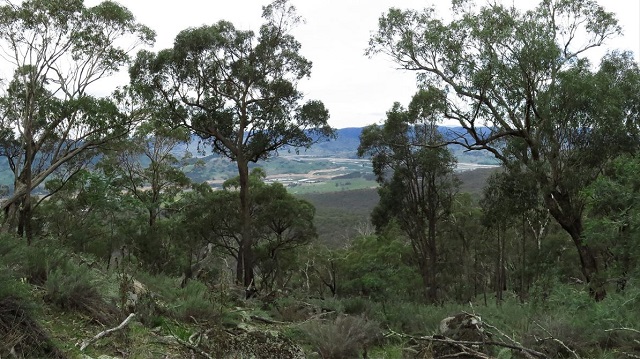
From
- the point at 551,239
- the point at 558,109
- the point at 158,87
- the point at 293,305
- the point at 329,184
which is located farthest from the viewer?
the point at 329,184

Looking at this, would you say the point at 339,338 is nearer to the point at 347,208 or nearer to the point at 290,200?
the point at 290,200

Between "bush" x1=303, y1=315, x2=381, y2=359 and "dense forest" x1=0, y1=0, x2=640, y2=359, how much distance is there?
0.03 m

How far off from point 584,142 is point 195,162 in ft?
74.0

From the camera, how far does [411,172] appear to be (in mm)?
24281

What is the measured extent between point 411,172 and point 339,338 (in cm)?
1822

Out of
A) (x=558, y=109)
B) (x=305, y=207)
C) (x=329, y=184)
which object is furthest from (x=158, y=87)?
(x=329, y=184)

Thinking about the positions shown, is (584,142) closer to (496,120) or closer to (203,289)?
(496,120)

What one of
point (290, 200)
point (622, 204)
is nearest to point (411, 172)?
point (290, 200)

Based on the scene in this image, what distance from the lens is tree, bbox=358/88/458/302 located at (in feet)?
77.0

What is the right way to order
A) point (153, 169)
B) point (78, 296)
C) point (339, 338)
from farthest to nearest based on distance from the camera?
point (153, 169) → point (339, 338) → point (78, 296)

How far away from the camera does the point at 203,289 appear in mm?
9547

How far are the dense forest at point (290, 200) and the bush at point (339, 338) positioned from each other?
33mm

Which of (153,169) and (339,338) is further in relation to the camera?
(153,169)

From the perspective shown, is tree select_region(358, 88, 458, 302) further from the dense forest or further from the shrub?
the shrub
